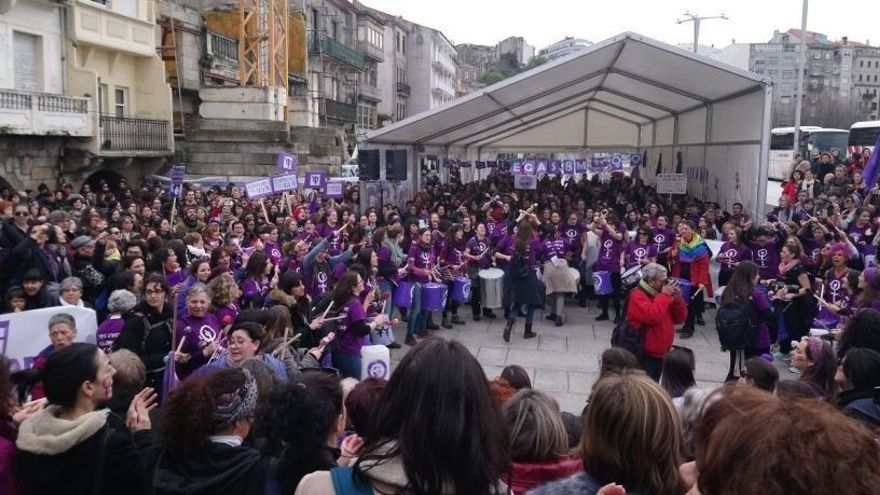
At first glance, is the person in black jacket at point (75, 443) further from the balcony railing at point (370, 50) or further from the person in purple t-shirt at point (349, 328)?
the balcony railing at point (370, 50)

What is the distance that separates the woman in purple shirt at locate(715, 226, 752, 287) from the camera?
10.3 m

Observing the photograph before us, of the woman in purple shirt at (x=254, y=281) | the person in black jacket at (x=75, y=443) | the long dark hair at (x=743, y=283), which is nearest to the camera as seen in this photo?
the person in black jacket at (x=75, y=443)

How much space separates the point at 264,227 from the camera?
1067 centimetres

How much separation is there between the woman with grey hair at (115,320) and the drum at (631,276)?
289 inches

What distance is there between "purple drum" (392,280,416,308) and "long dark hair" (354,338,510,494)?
8.22m

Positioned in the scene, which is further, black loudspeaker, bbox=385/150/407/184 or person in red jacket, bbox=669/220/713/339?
black loudspeaker, bbox=385/150/407/184

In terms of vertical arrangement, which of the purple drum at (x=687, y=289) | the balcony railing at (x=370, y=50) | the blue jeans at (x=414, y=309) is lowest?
the blue jeans at (x=414, y=309)

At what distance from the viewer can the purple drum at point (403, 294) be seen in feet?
34.2

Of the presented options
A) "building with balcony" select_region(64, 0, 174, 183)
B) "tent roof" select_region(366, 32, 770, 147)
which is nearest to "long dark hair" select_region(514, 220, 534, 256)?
"tent roof" select_region(366, 32, 770, 147)

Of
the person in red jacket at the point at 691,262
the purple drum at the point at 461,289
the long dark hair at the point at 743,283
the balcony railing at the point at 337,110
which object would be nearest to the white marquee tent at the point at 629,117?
the person in red jacket at the point at 691,262

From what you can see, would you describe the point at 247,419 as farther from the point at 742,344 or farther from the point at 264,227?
the point at 264,227

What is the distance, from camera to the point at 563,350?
404 inches

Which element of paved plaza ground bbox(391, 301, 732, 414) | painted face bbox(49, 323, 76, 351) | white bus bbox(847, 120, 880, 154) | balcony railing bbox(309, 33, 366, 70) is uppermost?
balcony railing bbox(309, 33, 366, 70)

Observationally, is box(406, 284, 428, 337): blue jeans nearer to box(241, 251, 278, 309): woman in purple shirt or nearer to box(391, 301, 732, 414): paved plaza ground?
box(391, 301, 732, 414): paved plaza ground
